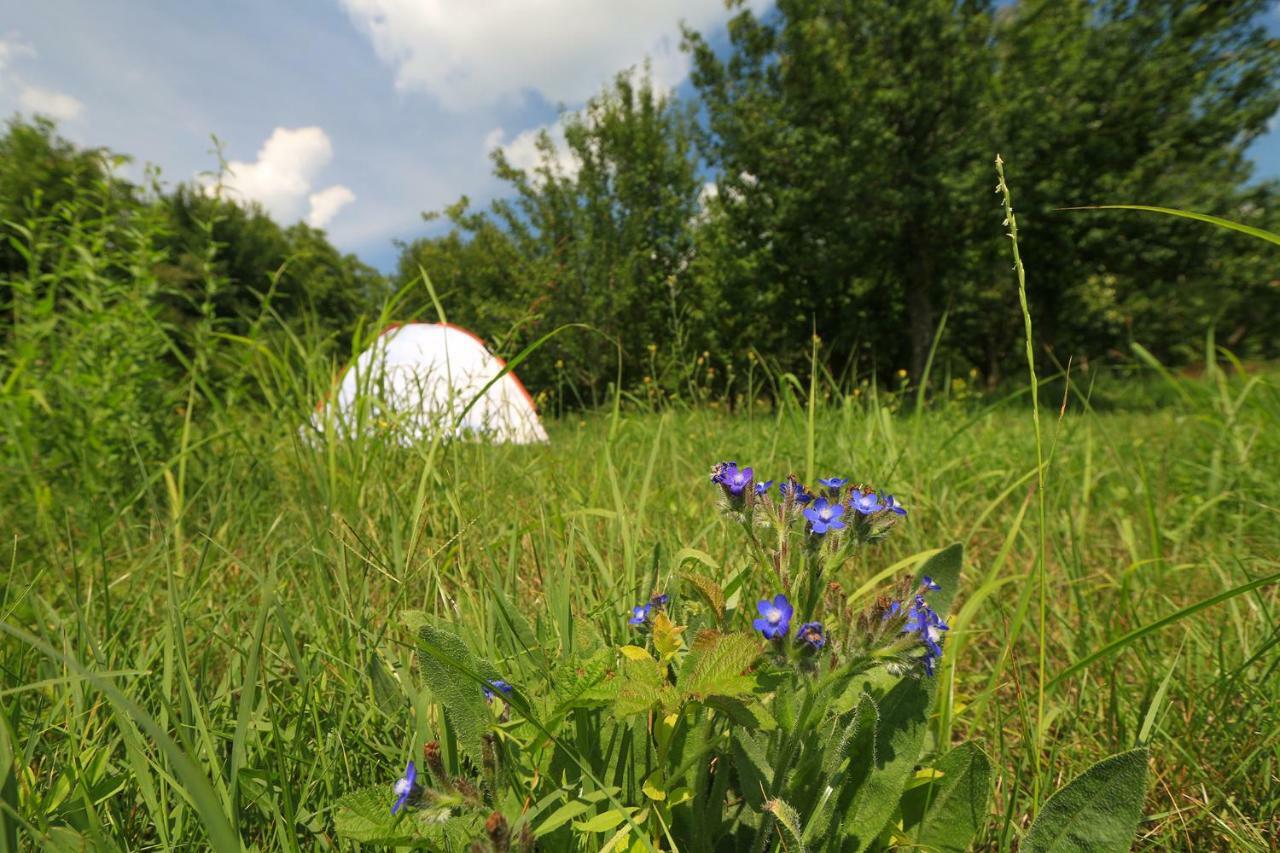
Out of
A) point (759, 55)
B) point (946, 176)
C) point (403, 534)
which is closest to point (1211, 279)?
point (946, 176)

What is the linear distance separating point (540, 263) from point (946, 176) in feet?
27.5

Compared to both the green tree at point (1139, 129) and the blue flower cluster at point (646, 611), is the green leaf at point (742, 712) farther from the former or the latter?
the green tree at point (1139, 129)

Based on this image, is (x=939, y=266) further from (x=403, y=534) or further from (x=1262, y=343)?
(x=403, y=534)

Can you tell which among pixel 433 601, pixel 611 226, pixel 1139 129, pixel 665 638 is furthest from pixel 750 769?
pixel 1139 129

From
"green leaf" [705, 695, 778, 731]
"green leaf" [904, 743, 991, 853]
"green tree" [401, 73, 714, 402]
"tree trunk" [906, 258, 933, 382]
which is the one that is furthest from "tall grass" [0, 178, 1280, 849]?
"tree trunk" [906, 258, 933, 382]

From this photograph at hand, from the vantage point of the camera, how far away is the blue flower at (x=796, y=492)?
848mm

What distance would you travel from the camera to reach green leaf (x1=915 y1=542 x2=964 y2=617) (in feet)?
3.29

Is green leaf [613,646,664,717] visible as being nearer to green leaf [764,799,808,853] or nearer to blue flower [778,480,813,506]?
green leaf [764,799,808,853]

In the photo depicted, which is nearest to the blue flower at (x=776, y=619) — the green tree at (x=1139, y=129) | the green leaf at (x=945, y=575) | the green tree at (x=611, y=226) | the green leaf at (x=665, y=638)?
the green leaf at (x=665, y=638)

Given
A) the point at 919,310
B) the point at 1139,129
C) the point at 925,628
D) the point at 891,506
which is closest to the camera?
the point at 925,628

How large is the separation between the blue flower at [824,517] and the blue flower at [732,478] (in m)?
0.09

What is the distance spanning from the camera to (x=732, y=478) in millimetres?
848

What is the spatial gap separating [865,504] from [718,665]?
11.3 inches

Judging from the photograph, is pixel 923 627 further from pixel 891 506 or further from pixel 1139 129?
pixel 1139 129
